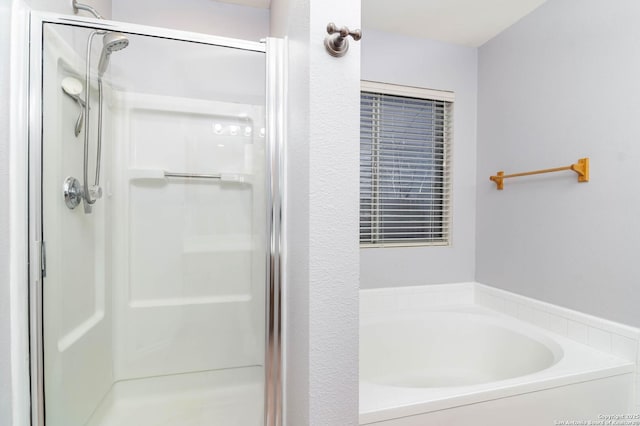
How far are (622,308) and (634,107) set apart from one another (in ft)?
3.07

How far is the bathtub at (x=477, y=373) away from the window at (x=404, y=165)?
568mm

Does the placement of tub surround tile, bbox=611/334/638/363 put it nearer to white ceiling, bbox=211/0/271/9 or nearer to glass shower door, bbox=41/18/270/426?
glass shower door, bbox=41/18/270/426

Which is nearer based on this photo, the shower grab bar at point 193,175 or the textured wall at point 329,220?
the textured wall at point 329,220

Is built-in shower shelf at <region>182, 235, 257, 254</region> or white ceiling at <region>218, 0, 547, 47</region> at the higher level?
white ceiling at <region>218, 0, 547, 47</region>

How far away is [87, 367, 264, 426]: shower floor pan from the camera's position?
1378 mm

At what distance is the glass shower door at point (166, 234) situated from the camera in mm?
1336

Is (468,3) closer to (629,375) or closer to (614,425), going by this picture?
(629,375)

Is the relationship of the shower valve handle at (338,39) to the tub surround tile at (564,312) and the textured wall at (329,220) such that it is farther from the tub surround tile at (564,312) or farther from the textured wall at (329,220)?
the tub surround tile at (564,312)

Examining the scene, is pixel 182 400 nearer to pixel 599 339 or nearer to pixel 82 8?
pixel 82 8

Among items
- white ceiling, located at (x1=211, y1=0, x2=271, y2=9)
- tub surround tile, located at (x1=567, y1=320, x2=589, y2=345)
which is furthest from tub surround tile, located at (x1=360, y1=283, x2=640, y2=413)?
white ceiling, located at (x1=211, y1=0, x2=271, y2=9)

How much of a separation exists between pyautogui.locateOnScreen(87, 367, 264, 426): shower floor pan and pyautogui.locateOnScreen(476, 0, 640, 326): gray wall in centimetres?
174

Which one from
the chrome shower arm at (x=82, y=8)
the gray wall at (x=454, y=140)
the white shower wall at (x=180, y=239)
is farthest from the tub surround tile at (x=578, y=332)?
the chrome shower arm at (x=82, y=8)

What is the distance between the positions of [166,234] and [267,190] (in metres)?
0.51

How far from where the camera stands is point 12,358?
1.11 metres
